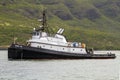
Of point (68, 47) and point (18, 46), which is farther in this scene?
point (68, 47)

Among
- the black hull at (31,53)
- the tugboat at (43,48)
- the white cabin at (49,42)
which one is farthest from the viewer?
the white cabin at (49,42)

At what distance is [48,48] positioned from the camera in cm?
10088

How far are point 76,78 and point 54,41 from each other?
143ft

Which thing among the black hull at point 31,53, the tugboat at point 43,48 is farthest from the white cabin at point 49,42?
the black hull at point 31,53

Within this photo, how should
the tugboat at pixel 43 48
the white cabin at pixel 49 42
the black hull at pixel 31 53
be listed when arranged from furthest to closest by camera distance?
the white cabin at pixel 49 42 → the tugboat at pixel 43 48 → the black hull at pixel 31 53

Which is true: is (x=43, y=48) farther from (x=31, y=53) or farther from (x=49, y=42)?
(x=31, y=53)

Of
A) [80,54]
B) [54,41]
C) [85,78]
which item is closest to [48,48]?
[54,41]

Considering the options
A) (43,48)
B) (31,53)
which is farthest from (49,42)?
(31,53)

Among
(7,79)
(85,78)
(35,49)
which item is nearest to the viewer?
(7,79)

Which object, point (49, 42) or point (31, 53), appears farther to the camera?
point (49, 42)

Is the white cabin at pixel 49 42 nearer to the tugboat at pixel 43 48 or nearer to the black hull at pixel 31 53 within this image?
the tugboat at pixel 43 48

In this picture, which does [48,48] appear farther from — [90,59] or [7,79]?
[7,79]

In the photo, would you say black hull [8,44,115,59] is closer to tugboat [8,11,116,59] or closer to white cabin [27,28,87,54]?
tugboat [8,11,116,59]

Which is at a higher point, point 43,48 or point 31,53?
point 43,48
